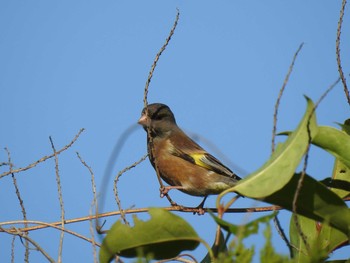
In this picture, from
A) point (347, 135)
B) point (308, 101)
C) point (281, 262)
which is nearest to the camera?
point (281, 262)

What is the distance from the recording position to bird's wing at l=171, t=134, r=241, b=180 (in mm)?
7613

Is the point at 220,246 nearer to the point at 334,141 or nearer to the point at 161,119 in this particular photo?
the point at 334,141

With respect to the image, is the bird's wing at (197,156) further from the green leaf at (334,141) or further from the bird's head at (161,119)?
the green leaf at (334,141)

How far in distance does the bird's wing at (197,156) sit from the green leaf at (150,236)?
15.4 ft

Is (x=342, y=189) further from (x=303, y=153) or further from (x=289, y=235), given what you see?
(x=303, y=153)

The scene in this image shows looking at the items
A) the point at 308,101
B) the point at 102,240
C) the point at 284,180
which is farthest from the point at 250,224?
the point at 102,240

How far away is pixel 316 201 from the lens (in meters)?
2.64

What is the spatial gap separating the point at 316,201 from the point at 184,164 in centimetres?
509

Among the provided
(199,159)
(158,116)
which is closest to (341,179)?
(199,159)

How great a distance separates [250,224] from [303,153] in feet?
1.56

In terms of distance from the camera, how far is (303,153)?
2.48m

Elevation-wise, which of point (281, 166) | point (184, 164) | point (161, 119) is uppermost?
point (161, 119)

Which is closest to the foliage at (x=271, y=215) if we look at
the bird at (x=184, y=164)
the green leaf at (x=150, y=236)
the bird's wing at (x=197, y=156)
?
the green leaf at (x=150, y=236)

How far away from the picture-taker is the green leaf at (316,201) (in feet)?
8.52
